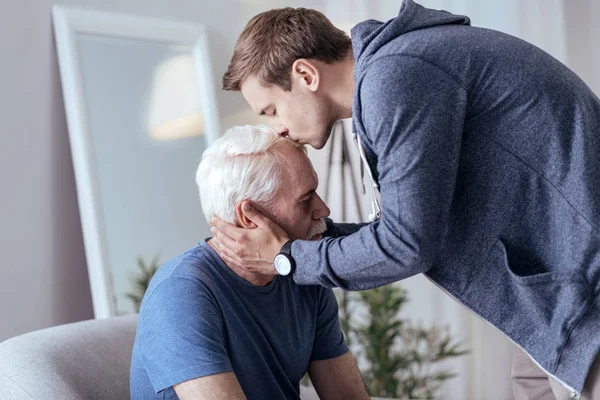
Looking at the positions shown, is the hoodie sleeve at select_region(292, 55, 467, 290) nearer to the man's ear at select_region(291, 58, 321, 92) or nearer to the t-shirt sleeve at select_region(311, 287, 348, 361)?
the man's ear at select_region(291, 58, 321, 92)

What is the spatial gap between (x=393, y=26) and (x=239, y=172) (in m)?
0.49

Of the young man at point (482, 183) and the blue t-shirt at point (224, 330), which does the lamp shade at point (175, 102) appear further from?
the young man at point (482, 183)

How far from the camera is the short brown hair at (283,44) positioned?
159 cm

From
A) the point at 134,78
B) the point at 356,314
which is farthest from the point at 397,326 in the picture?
the point at 134,78

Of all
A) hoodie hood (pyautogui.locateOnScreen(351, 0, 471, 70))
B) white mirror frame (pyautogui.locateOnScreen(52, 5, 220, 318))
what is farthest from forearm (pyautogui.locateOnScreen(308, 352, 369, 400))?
white mirror frame (pyautogui.locateOnScreen(52, 5, 220, 318))

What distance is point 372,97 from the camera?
1.34 metres

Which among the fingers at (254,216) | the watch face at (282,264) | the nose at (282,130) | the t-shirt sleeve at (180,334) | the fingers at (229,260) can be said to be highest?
the nose at (282,130)

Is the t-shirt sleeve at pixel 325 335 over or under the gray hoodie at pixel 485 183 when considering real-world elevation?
under

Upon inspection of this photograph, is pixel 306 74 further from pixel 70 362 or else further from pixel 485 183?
pixel 70 362

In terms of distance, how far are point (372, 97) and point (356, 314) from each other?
2674 mm

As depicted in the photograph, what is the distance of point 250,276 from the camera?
1.75m

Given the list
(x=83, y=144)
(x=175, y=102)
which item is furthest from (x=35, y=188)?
(x=175, y=102)

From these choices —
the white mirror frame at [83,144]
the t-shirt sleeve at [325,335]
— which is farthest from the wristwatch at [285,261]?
the white mirror frame at [83,144]

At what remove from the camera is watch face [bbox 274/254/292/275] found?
150 cm
